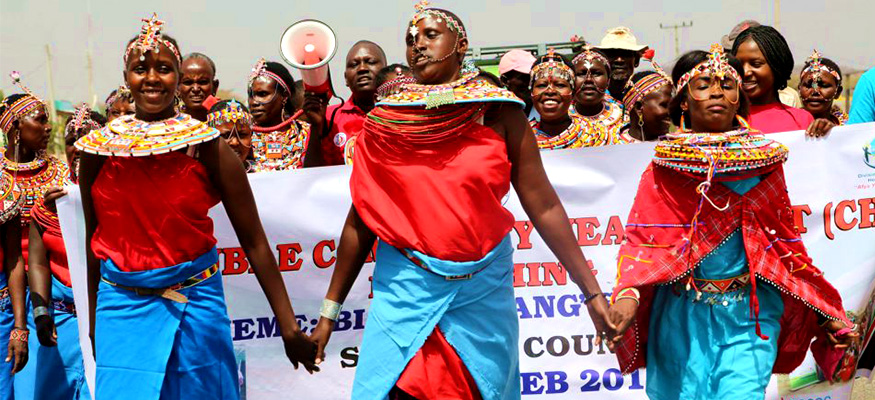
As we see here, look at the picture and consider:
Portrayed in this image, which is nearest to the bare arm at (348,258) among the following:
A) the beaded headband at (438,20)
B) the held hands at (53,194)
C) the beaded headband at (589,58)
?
the beaded headband at (438,20)

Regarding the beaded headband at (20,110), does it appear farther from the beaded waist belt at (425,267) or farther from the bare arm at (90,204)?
the beaded waist belt at (425,267)

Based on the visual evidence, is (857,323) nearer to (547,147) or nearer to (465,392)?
(547,147)

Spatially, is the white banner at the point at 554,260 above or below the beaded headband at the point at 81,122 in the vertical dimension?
below

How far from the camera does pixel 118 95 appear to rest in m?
7.05

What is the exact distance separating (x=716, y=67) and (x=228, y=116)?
280cm

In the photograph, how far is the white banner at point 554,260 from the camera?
634cm

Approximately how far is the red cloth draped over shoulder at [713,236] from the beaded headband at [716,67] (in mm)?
468

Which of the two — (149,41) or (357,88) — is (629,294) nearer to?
(149,41)

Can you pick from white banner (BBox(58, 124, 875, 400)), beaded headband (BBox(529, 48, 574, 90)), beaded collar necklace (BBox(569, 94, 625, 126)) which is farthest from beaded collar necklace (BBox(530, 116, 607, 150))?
white banner (BBox(58, 124, 875, 400))

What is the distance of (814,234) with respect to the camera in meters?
6.38

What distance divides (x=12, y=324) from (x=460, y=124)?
347 centimetres

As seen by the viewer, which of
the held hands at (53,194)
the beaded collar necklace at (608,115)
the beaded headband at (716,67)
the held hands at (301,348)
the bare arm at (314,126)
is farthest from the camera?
the beaded collar necklace at (608,115)

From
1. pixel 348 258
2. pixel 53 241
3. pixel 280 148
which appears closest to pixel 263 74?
pixel 280 148

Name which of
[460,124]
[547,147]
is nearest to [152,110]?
[460,124]
